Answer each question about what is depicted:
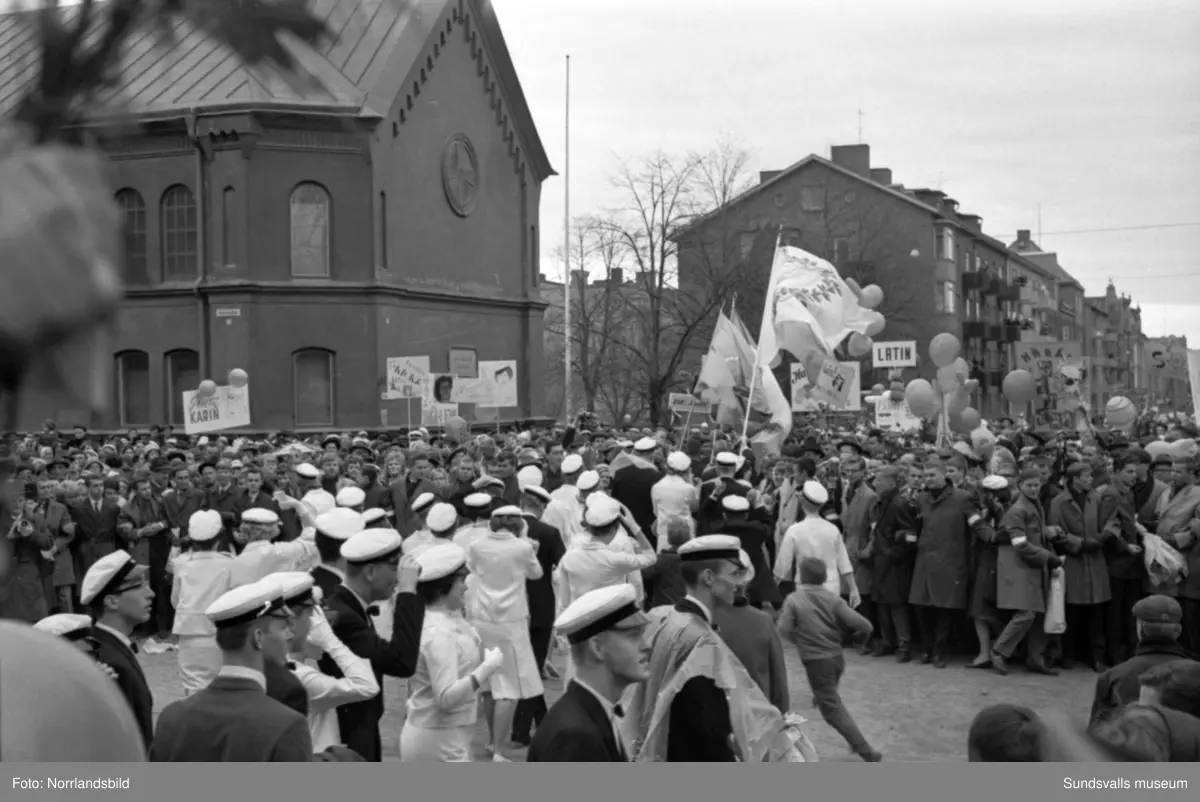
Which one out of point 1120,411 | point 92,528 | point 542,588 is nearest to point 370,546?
point 542,588

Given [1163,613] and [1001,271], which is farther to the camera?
[1001,271]

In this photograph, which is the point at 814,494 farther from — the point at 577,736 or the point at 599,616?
the point at 577,736

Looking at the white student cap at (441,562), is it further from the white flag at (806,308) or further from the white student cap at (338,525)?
the white flag at (806,308)

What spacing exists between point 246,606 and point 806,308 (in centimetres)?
1465

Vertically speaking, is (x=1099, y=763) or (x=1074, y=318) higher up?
(x=1074, y=318)

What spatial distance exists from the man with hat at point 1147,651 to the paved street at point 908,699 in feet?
12.0

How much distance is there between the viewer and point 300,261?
34094 millimetres

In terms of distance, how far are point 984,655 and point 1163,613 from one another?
7096 mm

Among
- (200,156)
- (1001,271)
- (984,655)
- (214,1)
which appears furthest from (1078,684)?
(1001,271)

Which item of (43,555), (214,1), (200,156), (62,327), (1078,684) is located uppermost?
(200,156)

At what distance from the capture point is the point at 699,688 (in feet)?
17.9

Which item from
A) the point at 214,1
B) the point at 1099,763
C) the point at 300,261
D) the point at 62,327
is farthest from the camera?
the point at 300,261

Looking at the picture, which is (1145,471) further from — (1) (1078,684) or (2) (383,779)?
(2) (383,779)

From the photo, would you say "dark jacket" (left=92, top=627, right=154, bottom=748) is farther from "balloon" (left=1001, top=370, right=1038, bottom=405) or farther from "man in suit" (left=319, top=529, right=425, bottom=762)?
"balloon" (left=1001, top=370, right=1038, bottom=405)
